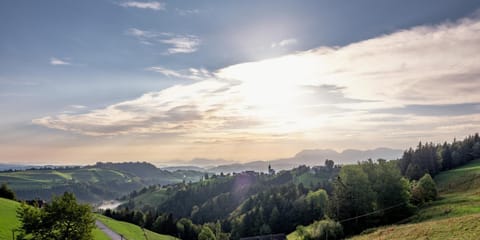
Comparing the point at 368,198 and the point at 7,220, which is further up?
the point at 368,198

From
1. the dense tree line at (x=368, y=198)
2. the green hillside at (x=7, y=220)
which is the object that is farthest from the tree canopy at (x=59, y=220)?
the dense tree line at (x=368, y=198)

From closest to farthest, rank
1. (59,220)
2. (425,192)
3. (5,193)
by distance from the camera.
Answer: (59,220) → (425,192) → (5,193)

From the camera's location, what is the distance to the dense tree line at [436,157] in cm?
13875

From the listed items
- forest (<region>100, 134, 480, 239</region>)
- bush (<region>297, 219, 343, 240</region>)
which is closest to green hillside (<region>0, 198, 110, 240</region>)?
bush (<region>297, 219, 343, 240</region>)

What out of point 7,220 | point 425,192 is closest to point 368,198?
point 425,192

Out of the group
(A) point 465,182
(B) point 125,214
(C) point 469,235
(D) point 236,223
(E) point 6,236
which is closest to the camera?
(C) point 469,235

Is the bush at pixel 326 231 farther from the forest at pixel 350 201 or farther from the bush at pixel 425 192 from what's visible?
the bush at pixel 425 192

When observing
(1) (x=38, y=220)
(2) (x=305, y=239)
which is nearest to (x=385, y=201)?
(2) (x=305, y=239)

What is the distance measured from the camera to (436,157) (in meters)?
146

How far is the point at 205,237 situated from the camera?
117000 mm

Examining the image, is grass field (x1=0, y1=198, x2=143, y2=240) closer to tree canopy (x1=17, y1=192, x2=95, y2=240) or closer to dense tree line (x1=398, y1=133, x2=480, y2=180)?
tree canopy (x1=17, y1=192, x2=95, y2=240)

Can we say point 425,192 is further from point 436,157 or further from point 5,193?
point 5,193

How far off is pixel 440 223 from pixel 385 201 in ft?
112

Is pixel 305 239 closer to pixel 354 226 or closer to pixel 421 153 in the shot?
pixel 354 226
